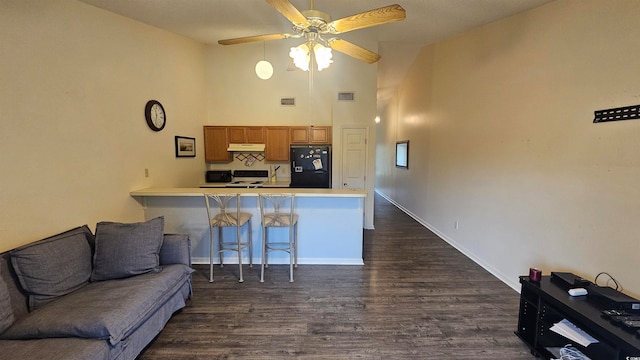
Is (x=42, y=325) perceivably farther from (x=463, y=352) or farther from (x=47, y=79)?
(x=463, y=352)

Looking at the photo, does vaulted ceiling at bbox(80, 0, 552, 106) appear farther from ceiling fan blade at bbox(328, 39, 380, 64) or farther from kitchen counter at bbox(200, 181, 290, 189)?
kitchen counter at bbox(200, 181, 290, 189)

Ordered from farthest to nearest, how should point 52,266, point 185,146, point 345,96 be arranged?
point 345,96 → point 185,146 → point 52,266

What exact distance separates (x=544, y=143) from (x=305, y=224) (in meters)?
2.86

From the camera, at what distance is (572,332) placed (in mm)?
1893

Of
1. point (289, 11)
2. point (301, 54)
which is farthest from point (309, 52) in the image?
point (289, 11)

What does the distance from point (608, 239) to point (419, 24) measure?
3.28 m

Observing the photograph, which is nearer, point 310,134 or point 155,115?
point 155,115

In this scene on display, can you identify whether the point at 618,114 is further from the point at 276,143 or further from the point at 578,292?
the point at 276,143

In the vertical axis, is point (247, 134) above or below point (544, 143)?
above

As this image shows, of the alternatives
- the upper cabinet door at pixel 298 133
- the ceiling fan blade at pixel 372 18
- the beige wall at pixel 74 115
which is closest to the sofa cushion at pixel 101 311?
the beige wall at pixel 74 115

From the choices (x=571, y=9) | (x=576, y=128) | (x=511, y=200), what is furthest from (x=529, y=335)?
(x=571, y=9)

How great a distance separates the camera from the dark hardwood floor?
2.22 m

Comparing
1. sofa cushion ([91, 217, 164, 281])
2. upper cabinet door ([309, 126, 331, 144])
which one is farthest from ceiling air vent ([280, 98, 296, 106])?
sofa cushion ([91, 217, 164, 281])

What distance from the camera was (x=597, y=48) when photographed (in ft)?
7.59
